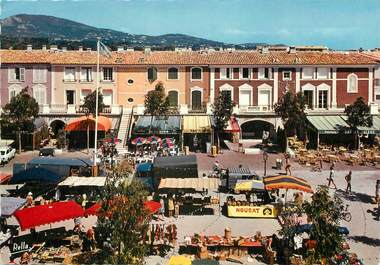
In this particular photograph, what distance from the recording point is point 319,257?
19625mm

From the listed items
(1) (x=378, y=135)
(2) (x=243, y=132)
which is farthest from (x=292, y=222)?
(2) (x=243, y=132)

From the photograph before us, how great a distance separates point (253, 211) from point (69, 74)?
28913 millimetres

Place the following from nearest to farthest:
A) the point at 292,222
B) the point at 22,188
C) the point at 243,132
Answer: the point at 292,222 → the point at 22,188 → the point at 243,132

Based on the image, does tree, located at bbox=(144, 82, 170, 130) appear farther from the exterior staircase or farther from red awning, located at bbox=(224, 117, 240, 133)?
red awning, located at bbox=(224, 117, 240, 133)

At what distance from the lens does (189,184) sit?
29.6 m

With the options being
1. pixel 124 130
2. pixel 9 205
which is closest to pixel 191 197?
pixel 9 205

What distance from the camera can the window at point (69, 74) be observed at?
51.9 meters

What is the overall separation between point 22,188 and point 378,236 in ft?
60.5

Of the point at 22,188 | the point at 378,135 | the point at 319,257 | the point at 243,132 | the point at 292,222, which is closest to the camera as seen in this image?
the point at 319,257

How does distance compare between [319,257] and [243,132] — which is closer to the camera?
[319,257]

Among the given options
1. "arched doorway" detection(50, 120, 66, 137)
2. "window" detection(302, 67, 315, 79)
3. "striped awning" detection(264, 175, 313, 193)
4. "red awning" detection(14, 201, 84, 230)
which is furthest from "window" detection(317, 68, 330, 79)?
"red awning" detection(14, 201, 84, 230)

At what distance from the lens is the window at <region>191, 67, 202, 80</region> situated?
52.1m

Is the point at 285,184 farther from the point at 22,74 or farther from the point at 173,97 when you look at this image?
the point at 22,74

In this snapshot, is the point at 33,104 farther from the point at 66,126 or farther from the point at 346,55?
the point at 346,55
